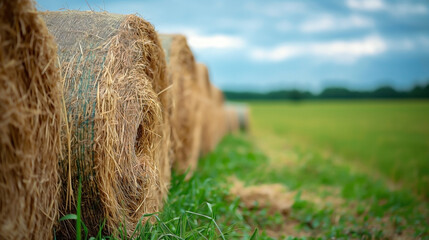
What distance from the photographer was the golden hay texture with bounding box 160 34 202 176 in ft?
16.0

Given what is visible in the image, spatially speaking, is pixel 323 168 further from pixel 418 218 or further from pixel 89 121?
pixel 89 121

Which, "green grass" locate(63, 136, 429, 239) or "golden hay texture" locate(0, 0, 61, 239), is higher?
"golden hay texture" locate(0, 0, 61, 239)

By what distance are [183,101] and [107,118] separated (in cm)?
305

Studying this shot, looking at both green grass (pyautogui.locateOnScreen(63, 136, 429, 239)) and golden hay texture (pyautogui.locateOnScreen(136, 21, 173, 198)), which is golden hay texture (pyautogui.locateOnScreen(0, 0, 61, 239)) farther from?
golden hay texture (pyautogui.locateOnScreen(136, 21, 173, 198))

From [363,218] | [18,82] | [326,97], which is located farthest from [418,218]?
[326,97]

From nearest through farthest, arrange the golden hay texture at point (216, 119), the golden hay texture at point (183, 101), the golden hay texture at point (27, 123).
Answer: the golden hay texture at point (27, 123) < the golden hay texture at point (183, 101) < the golden hay texture at point (216, 119)

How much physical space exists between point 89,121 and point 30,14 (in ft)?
2.85

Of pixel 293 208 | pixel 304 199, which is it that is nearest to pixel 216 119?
pixel 304 199

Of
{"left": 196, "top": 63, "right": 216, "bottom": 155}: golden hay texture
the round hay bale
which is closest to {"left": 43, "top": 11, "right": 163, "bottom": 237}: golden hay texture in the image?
{"left": 196, "top": 63, "right": 216, "bottom": 155}: golden hay texture

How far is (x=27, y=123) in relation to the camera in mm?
1947

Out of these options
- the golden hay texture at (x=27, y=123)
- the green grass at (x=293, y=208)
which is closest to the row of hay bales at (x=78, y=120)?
the golden hay texture at (x=27, y=123)

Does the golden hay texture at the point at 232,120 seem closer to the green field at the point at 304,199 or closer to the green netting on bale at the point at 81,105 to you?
the green field at the point at 304,199

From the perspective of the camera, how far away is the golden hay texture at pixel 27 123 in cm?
182

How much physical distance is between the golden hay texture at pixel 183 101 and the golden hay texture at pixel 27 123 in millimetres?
2316
